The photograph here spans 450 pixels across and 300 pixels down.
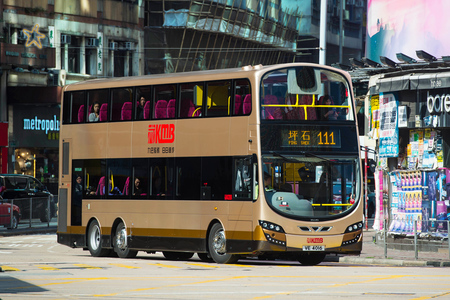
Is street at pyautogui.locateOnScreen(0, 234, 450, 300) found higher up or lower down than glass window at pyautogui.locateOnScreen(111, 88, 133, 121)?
lower down

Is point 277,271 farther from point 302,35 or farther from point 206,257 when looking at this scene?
point 302,35

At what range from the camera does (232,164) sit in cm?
2019

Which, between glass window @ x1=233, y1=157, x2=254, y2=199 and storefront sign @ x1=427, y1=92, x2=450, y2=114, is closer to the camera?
glass window @ x1=233, y1=157, x2=254, y2=199

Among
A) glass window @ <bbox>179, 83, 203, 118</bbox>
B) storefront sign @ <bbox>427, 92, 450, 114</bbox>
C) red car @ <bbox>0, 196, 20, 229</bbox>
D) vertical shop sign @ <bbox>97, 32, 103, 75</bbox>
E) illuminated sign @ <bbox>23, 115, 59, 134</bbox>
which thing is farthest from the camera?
vertical shop sign @ <bbox>97, 32, 103, 75</bbox>

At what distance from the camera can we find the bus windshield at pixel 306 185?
19453 mm

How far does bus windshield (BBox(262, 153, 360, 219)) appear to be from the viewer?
63.8 ft

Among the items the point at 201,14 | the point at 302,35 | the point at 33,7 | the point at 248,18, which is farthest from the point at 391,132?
the point at 302,35

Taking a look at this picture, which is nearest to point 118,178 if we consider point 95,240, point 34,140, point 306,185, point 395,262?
point 95,240

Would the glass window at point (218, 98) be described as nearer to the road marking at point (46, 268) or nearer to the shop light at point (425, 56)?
the road marking at point (46, 268)

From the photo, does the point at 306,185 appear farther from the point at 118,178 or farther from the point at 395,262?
the point at 118,178

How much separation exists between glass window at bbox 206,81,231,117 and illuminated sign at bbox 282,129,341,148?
149cm

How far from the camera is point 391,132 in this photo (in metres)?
26.7

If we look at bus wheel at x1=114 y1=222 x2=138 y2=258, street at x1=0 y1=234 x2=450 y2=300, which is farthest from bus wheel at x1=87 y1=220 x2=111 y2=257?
street at x1=0 y1=234 x2=450 y2=300

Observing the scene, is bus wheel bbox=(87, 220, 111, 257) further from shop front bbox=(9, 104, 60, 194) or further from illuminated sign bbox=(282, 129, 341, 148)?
shop front bbox=(9, 104, 60, 194)
